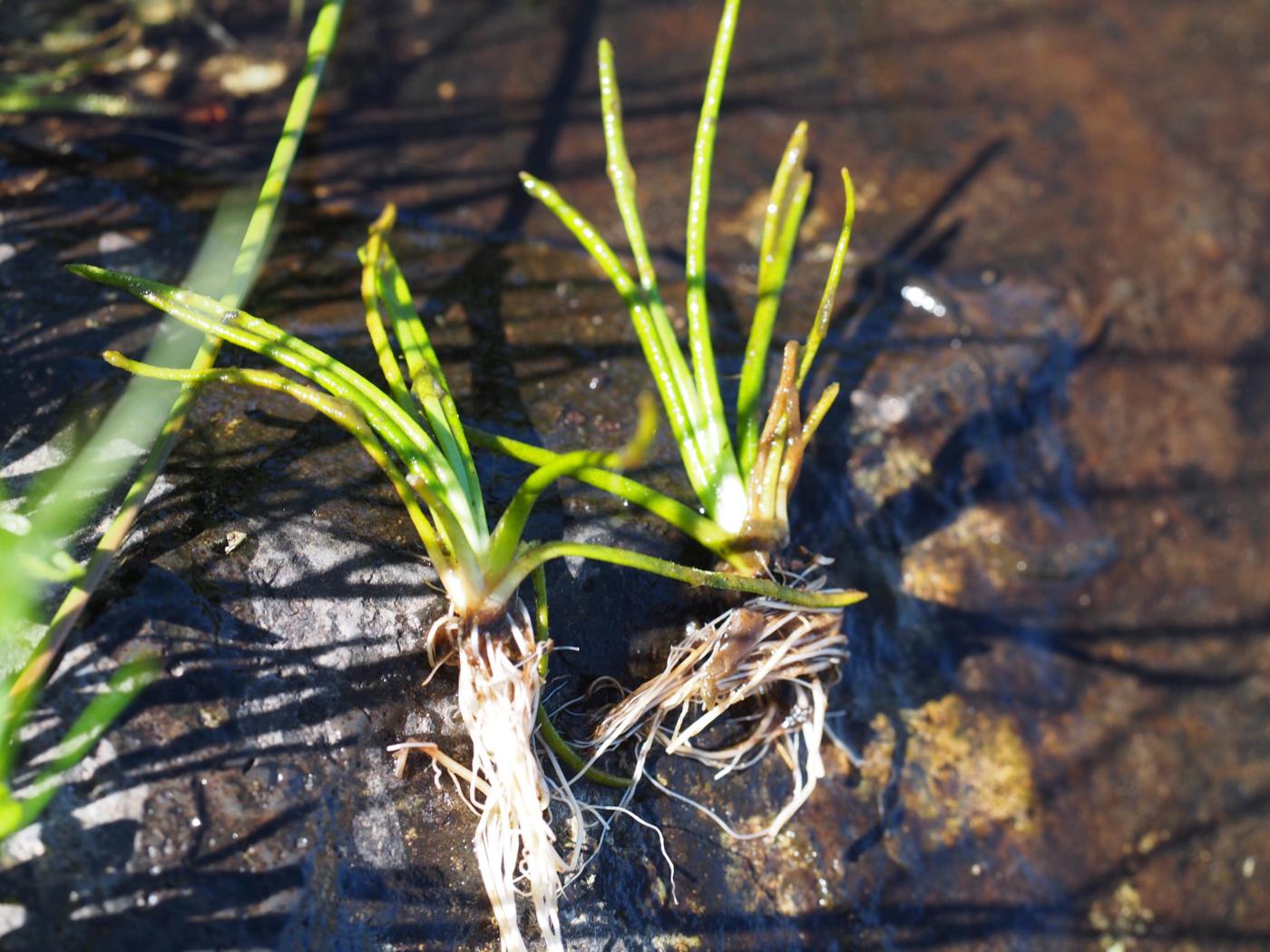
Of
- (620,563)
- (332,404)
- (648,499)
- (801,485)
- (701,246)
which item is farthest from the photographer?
(801,485)

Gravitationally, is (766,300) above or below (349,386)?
below

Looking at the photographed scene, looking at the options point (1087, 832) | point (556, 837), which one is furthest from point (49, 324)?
point (1087, 832)

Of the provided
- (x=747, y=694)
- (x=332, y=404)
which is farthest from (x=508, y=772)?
(x=332, y=404)

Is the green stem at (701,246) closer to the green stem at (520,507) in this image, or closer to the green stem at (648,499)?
the green stem at (648,499)

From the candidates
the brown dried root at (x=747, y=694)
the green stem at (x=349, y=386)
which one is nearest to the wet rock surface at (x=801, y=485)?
the brown dried root at (x=747, y=694)

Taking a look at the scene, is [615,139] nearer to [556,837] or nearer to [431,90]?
[431,90]

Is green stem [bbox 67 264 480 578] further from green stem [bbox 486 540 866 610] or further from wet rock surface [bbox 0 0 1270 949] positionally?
wet rock surface [bbox 0 0 1270 949]

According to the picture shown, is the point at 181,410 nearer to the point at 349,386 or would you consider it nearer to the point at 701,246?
the point at 349,386
